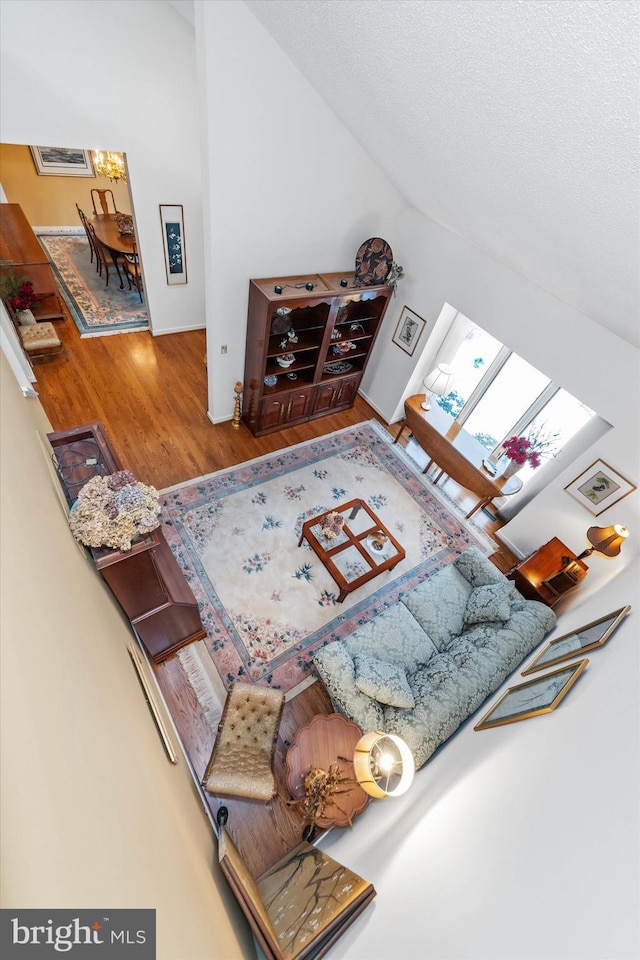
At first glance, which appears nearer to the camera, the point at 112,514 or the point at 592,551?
the point at 112,514

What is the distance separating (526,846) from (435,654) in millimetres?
2194

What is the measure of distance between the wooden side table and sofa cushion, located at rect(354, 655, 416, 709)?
5.87 ft

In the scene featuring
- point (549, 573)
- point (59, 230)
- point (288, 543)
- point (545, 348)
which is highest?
point (545, 348)

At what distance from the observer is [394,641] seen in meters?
3.36

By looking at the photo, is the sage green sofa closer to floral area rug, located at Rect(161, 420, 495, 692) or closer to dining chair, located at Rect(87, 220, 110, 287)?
floral area rug, located at Rect(161, 420, 495, 692)

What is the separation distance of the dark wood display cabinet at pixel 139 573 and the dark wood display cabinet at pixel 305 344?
80.3 inches

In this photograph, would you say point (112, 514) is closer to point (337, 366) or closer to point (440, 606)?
point (440, 606)

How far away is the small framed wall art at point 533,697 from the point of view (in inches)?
79.9

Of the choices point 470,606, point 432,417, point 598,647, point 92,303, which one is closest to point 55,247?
point 92,303

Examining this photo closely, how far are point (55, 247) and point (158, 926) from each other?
947cm

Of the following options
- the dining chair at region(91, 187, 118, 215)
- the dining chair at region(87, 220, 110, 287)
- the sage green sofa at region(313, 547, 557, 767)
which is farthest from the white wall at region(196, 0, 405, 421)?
the dining chair at region(91, 187, 118, 215)

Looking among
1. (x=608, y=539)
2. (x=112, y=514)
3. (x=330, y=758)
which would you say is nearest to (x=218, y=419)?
(x=112, y=514)

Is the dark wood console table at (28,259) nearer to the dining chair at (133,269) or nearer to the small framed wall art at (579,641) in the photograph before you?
the dining chair at (133,269)

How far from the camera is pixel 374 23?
1.91 meters
